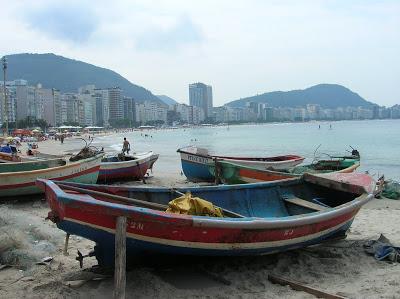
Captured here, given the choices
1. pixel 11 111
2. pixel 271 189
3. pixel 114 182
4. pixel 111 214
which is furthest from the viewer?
pixel 11 111

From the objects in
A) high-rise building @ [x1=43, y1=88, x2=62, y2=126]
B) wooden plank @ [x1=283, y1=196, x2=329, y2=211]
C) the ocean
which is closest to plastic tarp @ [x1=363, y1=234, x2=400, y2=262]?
wooden plank @ [x1=283, y1=196, x2=329, y2=211]

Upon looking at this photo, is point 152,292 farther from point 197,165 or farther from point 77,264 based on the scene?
point 197,165

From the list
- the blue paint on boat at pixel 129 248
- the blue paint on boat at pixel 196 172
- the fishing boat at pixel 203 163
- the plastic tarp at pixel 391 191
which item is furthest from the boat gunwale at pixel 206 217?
the blue paint on boat at pixel 196 172

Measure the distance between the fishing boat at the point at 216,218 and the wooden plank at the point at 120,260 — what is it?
145 mm

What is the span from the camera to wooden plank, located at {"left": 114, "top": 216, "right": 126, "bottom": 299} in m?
4.86

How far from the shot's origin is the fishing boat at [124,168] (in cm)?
1548

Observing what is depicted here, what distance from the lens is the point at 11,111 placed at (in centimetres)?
12400

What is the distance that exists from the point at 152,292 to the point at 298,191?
3.90 meters

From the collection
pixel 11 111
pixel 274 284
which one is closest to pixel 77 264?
pixel 274 284

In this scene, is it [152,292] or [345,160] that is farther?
[345,160]

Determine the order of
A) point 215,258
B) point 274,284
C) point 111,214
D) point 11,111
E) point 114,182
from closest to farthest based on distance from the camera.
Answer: point 111,214 < point 274,284 < point 215,258 < point 114,182 < point 11,111

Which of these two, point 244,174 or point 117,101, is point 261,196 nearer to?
point 244,174

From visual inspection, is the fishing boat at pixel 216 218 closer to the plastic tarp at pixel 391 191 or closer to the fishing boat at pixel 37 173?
the fishing boat at pixel 37 173

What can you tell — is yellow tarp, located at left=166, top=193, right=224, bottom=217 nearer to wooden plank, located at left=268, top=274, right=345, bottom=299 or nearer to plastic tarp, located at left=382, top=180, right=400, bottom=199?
wooden plank, located at left=268, top=274, right=345, bottom=299
